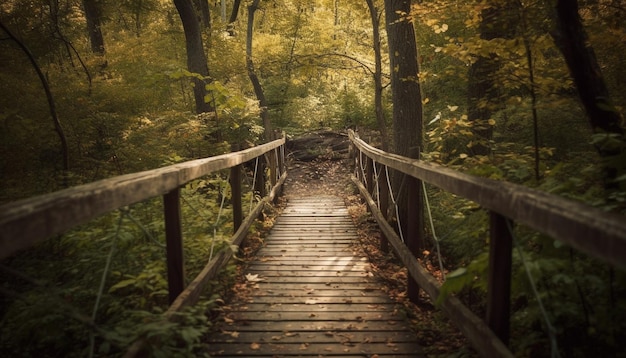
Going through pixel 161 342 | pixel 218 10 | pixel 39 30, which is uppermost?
pixel 218 10

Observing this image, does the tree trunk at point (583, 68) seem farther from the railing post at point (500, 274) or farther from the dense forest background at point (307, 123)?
the railing post at point (500, 274)

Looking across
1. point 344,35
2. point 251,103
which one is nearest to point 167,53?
point 251,103

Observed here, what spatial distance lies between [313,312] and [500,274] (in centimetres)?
202

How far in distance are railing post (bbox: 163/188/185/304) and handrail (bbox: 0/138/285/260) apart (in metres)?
0.22

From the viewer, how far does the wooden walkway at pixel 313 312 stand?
3.01 metres

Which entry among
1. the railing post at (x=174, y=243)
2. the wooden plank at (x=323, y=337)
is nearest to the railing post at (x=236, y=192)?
the wooden plank at (x=323, y=337)

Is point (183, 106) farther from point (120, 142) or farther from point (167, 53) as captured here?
point (120, 142)

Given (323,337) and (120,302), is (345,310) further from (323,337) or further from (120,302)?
(120,302)

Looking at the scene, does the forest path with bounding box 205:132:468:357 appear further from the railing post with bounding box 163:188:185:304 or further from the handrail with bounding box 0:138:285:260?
the handrail with bounding box 0:138:285:260

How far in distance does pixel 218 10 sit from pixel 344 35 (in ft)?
42.6

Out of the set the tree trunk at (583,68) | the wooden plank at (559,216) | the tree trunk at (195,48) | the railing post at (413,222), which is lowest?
the railing post at (413,222)

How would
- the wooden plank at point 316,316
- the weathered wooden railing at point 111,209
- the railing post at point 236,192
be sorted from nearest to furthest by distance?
the weathered wooden railing at point 111,209
the wooden plank at point 316,316
the railing post at point 236,192

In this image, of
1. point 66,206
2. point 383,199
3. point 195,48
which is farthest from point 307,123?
point 66,206

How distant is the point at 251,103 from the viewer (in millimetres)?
12633
